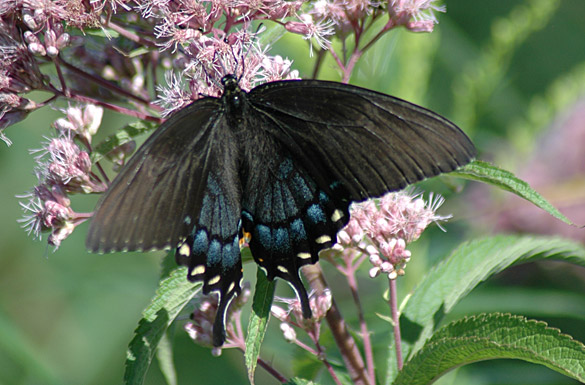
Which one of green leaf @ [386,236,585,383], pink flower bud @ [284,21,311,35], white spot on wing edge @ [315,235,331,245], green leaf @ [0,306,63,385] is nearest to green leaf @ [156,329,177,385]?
white spot on wing edge @ [315,235,331,245]

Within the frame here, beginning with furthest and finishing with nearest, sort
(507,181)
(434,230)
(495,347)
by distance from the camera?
(434,230) → (507,181) → (495,347)

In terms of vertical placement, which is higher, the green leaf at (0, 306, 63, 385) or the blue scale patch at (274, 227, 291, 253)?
the blue scale patch at (274, 227, 291, 253)

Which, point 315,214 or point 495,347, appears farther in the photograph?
point 315,214

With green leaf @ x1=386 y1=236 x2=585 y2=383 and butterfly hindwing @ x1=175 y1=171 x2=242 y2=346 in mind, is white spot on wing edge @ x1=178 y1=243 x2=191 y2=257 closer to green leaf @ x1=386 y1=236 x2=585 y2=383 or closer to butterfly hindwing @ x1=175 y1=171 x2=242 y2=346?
butterfly hindwing @ x1=175 y1=171 x2=242 y2=346

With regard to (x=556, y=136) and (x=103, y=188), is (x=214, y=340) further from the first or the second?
(x=556, y=136)

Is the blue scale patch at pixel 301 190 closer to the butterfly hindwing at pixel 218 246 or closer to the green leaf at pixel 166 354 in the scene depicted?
the butterfly hindwing at pixel 218 246

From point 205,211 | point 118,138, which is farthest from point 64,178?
point 205,211

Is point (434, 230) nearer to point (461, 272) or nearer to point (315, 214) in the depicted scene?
point (461, 272)
